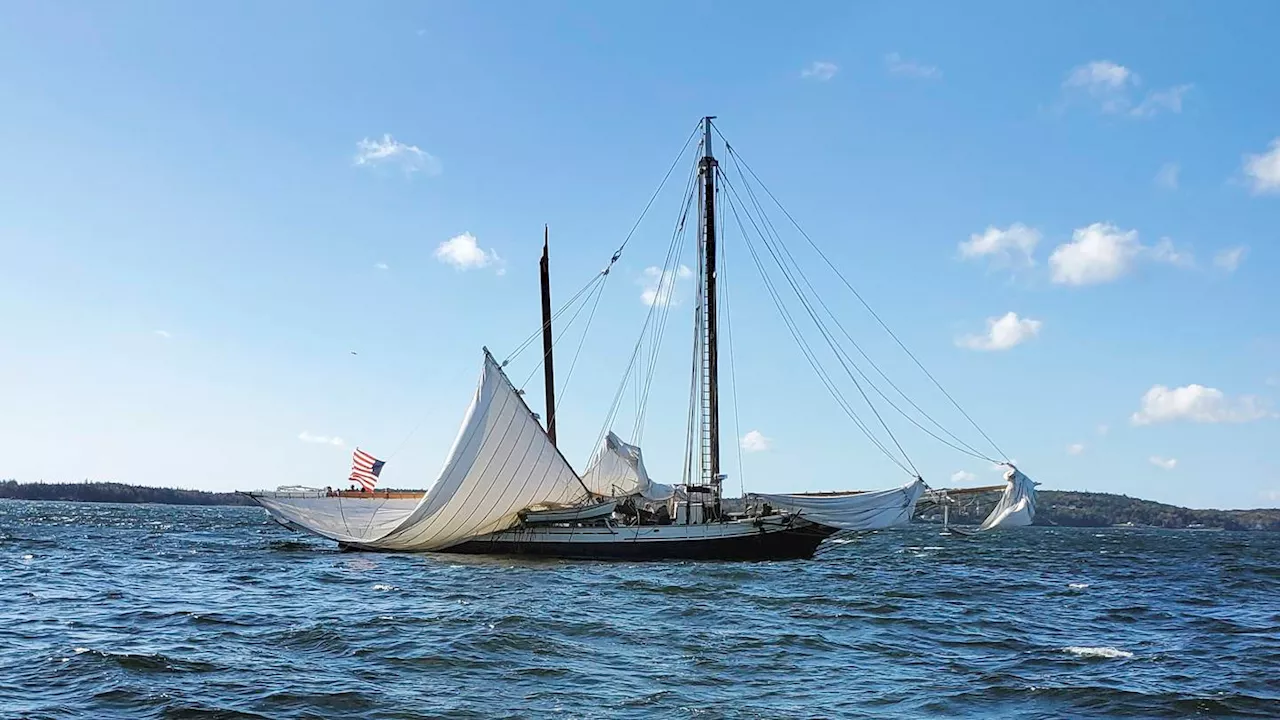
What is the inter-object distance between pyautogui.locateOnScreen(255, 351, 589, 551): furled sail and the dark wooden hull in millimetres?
973

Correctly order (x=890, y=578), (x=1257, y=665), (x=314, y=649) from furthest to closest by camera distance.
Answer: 1. (x=890, y=578)
2. (x=1257, y=665)
3. (x=314, y=649)

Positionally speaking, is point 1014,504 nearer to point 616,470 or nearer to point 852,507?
point 852,507

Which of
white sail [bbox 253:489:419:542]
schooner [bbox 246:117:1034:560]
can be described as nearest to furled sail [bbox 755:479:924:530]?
schooner [bbox 246:117:1034:560]

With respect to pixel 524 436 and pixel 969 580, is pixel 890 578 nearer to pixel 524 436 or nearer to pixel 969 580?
pixel 969 580

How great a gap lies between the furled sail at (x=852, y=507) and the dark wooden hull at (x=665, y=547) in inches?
46.6

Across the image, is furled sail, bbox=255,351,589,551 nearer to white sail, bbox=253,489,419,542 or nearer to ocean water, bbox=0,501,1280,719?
ocean water, bbox=0,501,1280,719

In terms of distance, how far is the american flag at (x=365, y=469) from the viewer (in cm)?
5722

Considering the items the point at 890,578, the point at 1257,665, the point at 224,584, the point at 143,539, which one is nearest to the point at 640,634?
the point at 1257,665

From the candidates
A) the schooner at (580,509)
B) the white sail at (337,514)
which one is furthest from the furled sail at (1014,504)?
the white sail at (337,514)

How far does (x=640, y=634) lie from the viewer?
2283cm

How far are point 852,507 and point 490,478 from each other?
14953 millimetres

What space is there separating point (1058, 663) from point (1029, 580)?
83.4ft

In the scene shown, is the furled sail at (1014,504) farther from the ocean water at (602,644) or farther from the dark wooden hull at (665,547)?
the dark wooden hull at (665,547)

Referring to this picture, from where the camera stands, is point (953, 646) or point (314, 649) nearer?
point (314, 649)
